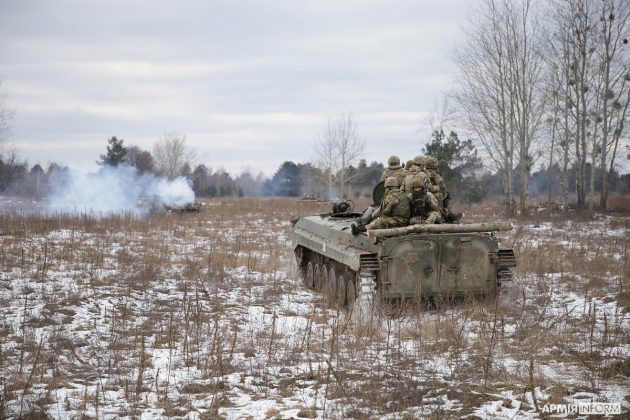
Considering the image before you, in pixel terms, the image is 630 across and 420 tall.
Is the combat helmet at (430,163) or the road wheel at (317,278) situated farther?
the road wheel at (317,278)

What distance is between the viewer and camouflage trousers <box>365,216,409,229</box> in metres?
→ 10.4

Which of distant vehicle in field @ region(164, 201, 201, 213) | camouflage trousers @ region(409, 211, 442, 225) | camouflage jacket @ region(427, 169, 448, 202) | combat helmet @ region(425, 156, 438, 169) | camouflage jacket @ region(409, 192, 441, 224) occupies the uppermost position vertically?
combat helmet @ region(425, 156, 438, 169)

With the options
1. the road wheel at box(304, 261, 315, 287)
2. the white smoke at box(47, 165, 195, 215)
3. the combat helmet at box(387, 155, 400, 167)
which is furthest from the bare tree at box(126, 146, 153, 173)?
the combat helmet at box(387, 155, 400, 167)

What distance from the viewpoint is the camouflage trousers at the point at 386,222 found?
10445 millimetres

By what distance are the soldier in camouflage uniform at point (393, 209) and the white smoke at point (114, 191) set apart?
64.4 ft

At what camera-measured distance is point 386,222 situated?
10531 mm

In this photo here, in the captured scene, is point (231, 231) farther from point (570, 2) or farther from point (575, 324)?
point (570, 2)

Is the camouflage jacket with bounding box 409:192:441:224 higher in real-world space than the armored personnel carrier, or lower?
higher

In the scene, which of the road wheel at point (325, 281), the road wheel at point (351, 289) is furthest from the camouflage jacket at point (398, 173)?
the road wheel at point (325, 281)

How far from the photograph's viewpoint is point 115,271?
13102 mm

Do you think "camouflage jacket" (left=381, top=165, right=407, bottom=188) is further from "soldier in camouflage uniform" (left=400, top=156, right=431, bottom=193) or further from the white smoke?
the white smoke

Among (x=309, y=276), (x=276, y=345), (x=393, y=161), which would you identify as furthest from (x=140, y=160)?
(x=276, y=345)

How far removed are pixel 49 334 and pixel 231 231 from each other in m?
14.7

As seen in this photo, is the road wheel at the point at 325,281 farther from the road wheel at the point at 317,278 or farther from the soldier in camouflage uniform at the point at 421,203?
the soldier in camouflage uniform at the point at 421,203
